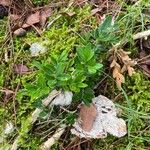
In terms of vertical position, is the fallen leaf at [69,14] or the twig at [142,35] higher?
the fallen leaf at [69,14]

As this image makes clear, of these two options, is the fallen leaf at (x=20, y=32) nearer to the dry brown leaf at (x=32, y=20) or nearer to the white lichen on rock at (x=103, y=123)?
the dry brown leaf at (x=32, y=20)

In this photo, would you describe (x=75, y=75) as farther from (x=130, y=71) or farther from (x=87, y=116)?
(x=130, y=71)

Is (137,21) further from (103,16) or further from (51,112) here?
(51,112)

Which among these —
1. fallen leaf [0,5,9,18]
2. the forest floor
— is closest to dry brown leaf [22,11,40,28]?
the forest floor

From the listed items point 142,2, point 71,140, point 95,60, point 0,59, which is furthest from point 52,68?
point 142,2

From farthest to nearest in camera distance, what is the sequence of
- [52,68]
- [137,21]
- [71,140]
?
[137,21]
[71,140]
[52,68]

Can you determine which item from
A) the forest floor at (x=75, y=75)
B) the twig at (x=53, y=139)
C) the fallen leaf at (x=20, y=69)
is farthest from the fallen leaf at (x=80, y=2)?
the twig at (x=53, y=139)

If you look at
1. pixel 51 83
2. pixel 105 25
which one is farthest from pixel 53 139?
pixel 105 25
